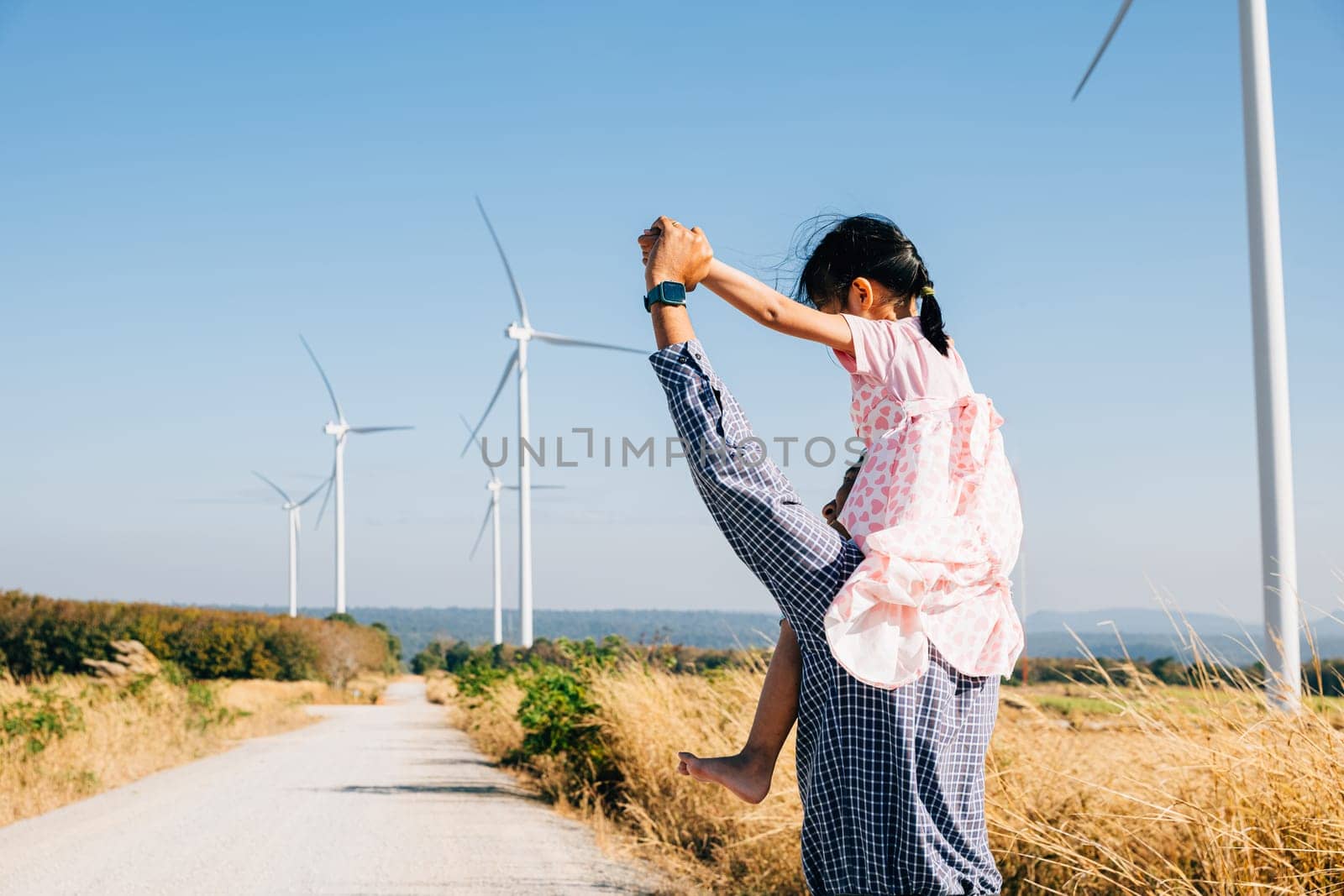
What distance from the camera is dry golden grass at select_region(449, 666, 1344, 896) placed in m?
3.43

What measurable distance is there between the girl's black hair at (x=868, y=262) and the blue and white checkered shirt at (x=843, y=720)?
0.55 meters

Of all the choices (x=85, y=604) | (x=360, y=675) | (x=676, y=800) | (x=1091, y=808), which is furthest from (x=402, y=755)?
(x=360, y=675)

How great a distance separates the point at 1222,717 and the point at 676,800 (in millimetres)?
4339

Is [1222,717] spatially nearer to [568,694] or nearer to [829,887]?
[829,887]

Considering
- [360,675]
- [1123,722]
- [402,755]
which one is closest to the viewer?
[1123,722]

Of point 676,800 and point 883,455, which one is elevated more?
point 883,455

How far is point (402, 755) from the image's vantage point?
1501 cm

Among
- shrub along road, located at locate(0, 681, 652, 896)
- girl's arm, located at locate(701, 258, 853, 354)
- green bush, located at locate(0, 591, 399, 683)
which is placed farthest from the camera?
green bush, located at locate(0, 591, 399, 683)

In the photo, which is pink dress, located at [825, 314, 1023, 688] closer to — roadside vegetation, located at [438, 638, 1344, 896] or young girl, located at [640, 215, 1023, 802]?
young girl, located at [640, 215, 1023, 802]

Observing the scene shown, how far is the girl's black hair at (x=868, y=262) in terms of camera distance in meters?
2.41

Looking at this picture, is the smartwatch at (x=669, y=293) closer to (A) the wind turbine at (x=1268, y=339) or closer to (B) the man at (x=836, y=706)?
(B) the man at (x=836, y=706)

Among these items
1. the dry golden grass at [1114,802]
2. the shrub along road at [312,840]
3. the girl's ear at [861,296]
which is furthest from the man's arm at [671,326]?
the shrub along road at [312,840]

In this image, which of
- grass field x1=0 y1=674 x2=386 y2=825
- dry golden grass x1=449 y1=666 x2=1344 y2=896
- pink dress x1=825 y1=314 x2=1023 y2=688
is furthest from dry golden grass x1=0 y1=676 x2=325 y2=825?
pink dress x1=825 y1=314 x2=1023 y2=688

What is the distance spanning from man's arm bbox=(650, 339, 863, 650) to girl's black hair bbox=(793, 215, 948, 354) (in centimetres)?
56
